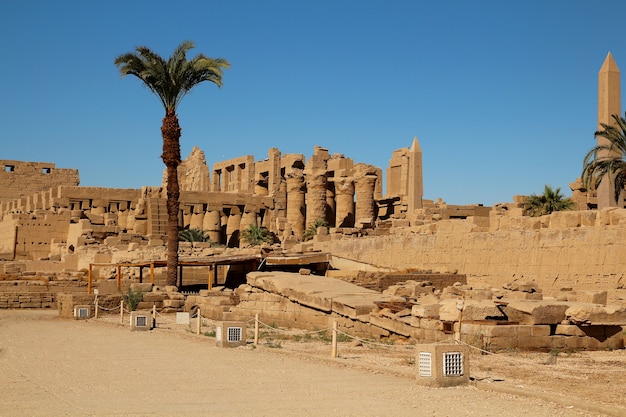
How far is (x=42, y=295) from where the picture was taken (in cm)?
2591

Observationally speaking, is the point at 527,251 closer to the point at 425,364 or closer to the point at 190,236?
the point at 425,364

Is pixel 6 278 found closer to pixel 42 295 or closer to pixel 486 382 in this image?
pixel 42 295

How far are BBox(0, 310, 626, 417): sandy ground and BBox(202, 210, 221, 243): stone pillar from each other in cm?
3179

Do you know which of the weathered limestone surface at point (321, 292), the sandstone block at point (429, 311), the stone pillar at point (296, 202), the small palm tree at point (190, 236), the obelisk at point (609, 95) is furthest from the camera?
the stone pillar at point (296, 202)

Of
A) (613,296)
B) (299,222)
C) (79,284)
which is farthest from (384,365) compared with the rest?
→ (299,222)

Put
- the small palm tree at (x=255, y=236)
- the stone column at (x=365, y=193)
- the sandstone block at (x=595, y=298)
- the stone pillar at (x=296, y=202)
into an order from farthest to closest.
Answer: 1. the stone pillar at (x=296, y=202)
2. the stone column at (x=365, y=193)
3. the small palm tree at (x=255, y=236)
4. the sandstone block at (x=595, y=298)

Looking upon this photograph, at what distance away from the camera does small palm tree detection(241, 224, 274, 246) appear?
43.0 metres

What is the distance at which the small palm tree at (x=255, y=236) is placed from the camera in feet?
141

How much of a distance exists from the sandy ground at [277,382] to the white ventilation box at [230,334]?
0.21 metres

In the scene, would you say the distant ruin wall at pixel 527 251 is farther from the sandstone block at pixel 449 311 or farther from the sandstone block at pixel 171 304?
the sandstone block at pixel 171 304

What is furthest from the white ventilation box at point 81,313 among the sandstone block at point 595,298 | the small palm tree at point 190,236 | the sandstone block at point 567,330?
the small palm tree at point 190,236

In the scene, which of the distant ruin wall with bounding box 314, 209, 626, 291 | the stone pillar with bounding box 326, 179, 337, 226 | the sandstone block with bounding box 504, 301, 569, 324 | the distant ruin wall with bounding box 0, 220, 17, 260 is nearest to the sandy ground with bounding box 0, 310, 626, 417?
the sandstone block with bounding box 504, 301, 569, 324

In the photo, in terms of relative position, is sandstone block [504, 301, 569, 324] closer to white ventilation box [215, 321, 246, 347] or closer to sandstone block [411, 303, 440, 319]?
sandstone block [411, 303, 440, 319]

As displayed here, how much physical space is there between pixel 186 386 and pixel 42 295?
57.9 feet
